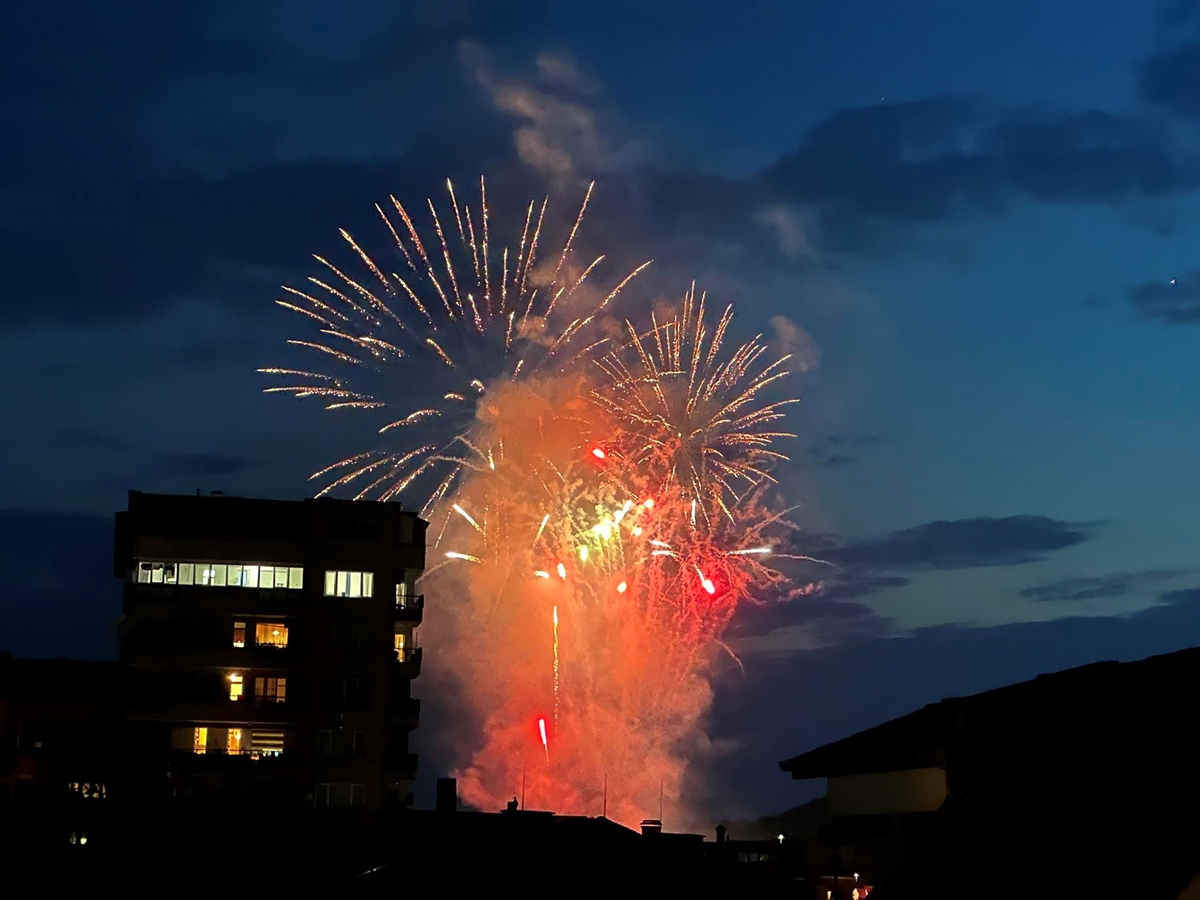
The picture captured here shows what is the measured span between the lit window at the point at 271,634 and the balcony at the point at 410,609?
6367 millimetres

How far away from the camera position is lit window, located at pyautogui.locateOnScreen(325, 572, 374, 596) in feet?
300

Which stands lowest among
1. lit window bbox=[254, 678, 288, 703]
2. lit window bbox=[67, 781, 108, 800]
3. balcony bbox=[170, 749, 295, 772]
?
lit window bbox=[67, 781, 108, 800]

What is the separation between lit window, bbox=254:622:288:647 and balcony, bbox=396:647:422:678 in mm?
6537

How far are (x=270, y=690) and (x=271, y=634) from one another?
3.10m

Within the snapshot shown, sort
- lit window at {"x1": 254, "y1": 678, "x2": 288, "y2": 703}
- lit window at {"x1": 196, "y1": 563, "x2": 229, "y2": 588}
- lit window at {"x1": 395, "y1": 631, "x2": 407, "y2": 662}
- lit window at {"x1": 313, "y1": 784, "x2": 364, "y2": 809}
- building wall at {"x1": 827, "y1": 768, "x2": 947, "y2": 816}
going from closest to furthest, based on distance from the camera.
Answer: building wall at {"x1": 827, "y1": 768, "x2": 947, "y2": 816}, lit window at {"x1": 313, "y1": 784, "x2": 364, "y2": 809}, lit window at {"x1": 254, "y1": 678, "x2": 288, "y2": 703}, lit window at {"x1": 196, "y1": 563, "x2": 229, "y2": 588}, lit window at {"x1": 395, "y1": 631, "x2": 407, "y2": 662}

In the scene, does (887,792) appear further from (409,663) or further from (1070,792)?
(409,663)

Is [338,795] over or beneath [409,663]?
beneath

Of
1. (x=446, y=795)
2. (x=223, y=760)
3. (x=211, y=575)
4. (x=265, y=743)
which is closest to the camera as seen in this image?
(x=446, y=795)

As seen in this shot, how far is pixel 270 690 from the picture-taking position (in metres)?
89.2

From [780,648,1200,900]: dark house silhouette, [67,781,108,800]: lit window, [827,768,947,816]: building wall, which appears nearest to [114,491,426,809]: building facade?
[67,781,108,800]: lit window

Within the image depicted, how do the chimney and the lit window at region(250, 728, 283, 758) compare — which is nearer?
the chimney

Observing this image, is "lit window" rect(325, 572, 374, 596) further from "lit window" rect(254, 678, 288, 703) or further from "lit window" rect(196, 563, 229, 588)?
"lit window" rect(196, 563, 229, 588)

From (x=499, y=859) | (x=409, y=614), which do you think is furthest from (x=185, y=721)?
(x=499, y=859)

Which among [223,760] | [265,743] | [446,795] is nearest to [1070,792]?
[446,795]
